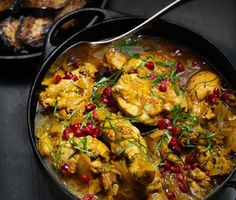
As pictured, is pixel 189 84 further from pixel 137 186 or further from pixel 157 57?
pixel 137 186

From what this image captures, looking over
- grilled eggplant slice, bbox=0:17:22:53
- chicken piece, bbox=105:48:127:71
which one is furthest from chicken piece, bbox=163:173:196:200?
grilled eggplant slice, bbox=0:17:22:53

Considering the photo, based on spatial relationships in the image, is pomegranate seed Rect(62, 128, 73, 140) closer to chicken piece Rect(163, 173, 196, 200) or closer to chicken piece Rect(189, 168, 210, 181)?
chicken piece Rect(163, 173, 196, 200)

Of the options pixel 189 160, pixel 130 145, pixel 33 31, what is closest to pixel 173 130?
pixel 189 160

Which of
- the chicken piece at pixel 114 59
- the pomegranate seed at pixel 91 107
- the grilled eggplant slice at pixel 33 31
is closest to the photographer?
the pomegranate seed at pixel 91 107

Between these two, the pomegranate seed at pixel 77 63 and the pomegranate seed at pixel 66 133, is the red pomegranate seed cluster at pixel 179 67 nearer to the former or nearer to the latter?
the pomegranate seed at pixel 77 63

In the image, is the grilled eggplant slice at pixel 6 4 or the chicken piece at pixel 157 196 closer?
the chicken piece at pixel 157 196

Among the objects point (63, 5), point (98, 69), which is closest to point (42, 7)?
point (63, 5)

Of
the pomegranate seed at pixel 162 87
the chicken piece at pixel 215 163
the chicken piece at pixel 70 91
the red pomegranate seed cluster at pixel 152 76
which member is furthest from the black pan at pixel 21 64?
the chicken piece at pixel 215 163
